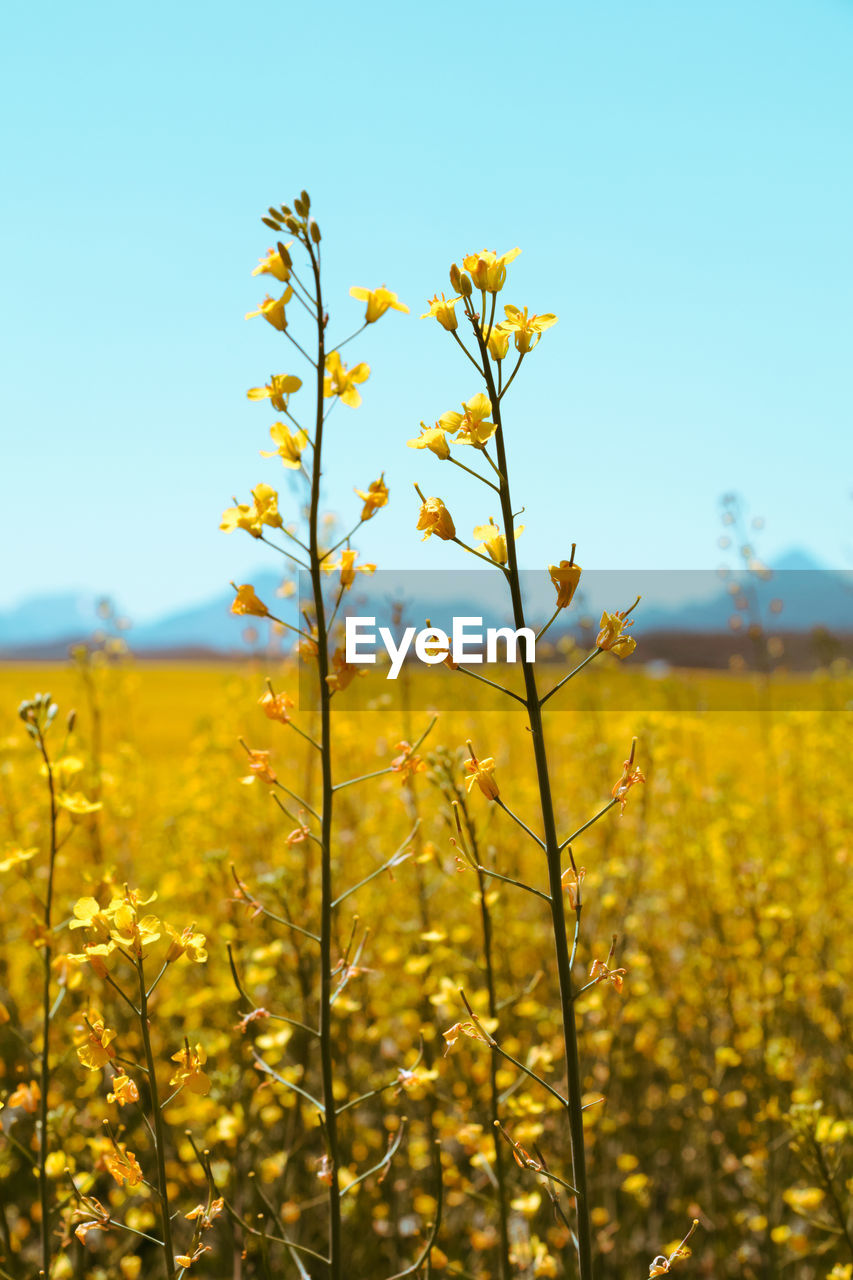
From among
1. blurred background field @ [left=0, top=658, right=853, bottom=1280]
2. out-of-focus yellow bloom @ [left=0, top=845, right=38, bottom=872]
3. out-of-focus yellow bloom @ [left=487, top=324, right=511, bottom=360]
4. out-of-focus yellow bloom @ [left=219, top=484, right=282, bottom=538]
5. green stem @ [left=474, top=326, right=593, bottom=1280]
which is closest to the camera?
green stem @ [left=474, top=326, right=593, bottom=1280]

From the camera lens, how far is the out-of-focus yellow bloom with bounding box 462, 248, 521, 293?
1673mm

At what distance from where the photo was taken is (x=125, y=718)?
761 centimetres

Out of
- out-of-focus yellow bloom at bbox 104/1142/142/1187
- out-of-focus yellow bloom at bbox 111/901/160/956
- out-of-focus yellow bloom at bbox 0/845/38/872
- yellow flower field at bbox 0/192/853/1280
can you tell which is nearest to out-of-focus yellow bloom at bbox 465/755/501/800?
yellow flower field at bbox 0/192/853/1280

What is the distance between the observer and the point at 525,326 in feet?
5.50

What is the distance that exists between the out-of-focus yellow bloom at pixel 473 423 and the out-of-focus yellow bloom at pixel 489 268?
0.23 metres

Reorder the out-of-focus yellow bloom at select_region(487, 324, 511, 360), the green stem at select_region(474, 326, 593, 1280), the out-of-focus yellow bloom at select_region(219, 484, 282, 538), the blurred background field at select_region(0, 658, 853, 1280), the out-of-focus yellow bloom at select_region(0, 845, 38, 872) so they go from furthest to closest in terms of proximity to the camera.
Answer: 1. the blurred background field at select_region(0, 658, 853, 1280)
2. the out-of-focus yellow bloom at select_region(0, 845, 38, 872)
3. the out-of-focus yellow bloom at select_region(219, 484, 282, 538)
4. the out-of-focus yellow bloom at select_region(487, 324, 511, 360)
5. the green stem at select_region(474, 326, 593, 1280)

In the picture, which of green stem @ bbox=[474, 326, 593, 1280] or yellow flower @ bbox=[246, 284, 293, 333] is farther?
yellow flower @ bbox=[246, 284, 293, 333]

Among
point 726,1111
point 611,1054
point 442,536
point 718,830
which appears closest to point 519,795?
point 718,830

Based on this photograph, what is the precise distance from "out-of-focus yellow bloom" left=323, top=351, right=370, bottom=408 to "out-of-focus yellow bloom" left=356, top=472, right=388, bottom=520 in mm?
183

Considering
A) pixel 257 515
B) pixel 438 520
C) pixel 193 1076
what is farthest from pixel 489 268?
pixel 193 1076

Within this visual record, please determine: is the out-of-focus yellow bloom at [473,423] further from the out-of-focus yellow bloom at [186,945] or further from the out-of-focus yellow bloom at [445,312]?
the out-of-focus yellow bloom at [186,945]

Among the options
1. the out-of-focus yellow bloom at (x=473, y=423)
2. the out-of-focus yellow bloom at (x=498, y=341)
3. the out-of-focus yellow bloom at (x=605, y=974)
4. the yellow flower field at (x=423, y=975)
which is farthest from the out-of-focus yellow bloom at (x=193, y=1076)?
the out-of-focus yellow bloom at (x=498, y=341)

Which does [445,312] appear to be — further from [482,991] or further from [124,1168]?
[482,991]

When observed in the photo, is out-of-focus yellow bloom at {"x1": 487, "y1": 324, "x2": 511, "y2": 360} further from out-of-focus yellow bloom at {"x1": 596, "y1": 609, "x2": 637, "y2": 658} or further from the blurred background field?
the blurred background field
